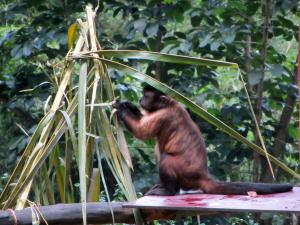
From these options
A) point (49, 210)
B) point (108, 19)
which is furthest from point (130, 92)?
point (108, 19)

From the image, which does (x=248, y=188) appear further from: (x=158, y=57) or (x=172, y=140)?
(x=158, y=57)

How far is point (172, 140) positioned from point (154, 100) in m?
0.30

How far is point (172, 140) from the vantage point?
409 cm

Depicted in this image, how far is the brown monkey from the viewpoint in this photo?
12.7 ft

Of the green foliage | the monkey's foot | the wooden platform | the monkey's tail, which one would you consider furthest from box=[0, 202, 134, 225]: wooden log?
the green foliage

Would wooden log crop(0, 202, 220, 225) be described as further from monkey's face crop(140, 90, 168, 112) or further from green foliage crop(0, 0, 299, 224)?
green foliage crop(0, 0, 299, 224)

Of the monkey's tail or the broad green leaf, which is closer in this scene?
the broad green leaf

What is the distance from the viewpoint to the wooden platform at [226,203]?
119 inches

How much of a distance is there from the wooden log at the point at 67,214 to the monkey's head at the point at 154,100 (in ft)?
3.33

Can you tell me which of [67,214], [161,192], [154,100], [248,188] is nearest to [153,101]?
[154,100]

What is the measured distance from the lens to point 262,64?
5.47m

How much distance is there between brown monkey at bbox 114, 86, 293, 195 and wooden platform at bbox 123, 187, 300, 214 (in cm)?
22

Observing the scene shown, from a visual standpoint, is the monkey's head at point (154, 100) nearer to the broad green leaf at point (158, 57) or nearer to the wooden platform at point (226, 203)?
the wooden platform at point (226, 203)

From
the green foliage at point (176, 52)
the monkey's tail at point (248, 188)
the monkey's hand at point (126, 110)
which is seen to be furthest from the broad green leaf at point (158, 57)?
the green foliage at point (176, 52)
